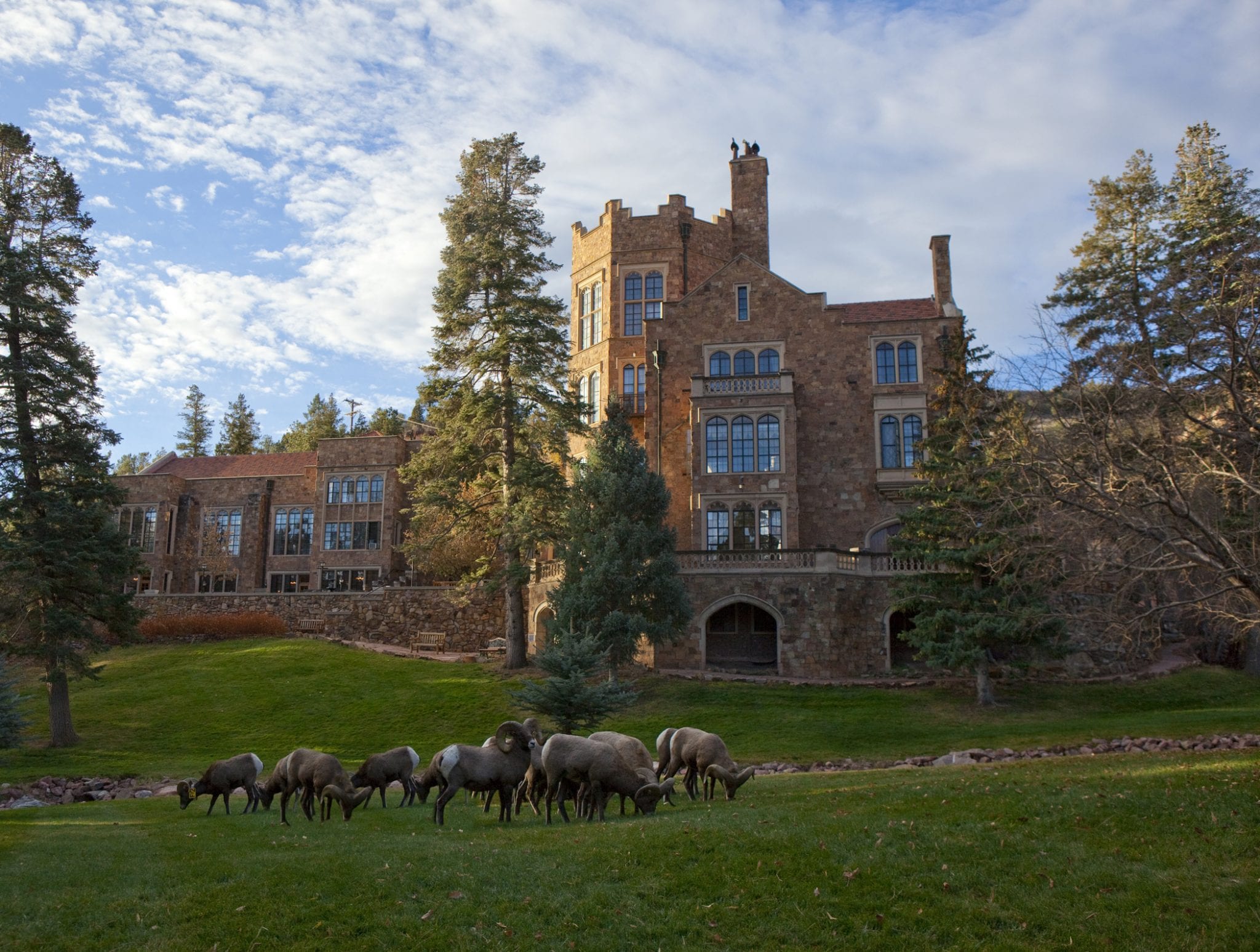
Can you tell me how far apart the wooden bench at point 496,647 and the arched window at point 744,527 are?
32.5ft

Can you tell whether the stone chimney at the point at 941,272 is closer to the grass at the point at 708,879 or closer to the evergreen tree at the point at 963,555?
the evergreen tree at the point at 963,555

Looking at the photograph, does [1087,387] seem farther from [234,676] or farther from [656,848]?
[234,676]

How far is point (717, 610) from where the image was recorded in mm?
36875

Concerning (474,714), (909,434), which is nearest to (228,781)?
(474,714)

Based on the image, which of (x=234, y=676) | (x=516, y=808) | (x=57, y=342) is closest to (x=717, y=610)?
(x=234, y=676)

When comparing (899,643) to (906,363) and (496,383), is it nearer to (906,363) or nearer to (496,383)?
(906,363)

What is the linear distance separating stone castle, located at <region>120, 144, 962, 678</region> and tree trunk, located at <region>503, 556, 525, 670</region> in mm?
2553

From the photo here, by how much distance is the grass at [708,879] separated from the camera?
30.3 ft

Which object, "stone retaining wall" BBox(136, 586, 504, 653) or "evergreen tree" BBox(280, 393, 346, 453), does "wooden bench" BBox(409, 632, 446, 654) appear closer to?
"stone retaining wall" BBox(136, 586, 504, 653)

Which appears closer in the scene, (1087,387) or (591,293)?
(1087,387)

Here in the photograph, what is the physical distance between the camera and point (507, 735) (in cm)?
1532

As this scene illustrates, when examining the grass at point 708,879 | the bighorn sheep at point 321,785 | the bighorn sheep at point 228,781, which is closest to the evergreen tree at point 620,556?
the bighorn sheep at point 228,781

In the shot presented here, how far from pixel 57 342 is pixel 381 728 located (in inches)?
619

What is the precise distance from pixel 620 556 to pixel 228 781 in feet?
53.3
